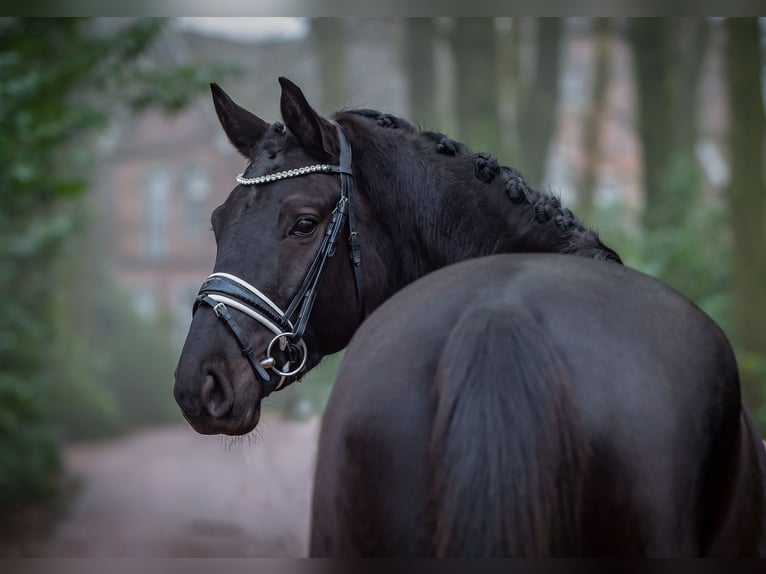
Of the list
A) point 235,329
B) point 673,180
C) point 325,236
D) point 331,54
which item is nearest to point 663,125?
point 673,180

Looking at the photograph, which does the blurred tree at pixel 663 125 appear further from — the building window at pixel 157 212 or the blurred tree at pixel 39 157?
the building window at pixel 157 212

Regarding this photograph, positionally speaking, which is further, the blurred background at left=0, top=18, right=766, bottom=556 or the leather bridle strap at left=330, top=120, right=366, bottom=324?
the blurred background at left=0, top=18, right=766, bottom=556

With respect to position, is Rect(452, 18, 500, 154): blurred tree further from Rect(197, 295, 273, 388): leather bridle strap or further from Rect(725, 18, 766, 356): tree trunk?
Rect(197, 295, 273, 388): leather bridle strap

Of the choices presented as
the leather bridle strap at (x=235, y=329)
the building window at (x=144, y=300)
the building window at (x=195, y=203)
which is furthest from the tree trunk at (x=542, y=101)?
the leather bridle strap at (x=235, y=329)

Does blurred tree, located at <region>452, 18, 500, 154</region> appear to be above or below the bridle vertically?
above

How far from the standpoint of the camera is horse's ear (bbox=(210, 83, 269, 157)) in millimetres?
1888

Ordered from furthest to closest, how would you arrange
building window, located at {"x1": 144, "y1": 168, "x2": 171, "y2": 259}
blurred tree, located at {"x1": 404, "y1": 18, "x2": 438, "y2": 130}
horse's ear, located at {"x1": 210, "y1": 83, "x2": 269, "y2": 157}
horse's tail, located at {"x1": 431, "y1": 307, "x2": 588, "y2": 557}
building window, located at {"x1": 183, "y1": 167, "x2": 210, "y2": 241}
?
building window, located at {"x1": 144, "y1": 168, "x2": 171, "y2": 259} → building window, located at {"x1": 183, "y1": 167, "x2": 210, "y2": 241} → blurred tree, located at {"x1": 404, "y1": 18, "x2": 438, "y2": 130} → horse's ear, located at {"x1": 210, "y1": 83, "x2": 269, "y2": 157} → horse's tail, located at {"x1": 431, "y1": 307, "x2": 588, "y2": 557}

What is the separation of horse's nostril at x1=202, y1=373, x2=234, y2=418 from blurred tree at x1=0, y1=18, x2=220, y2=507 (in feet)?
10.2

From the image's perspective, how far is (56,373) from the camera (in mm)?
8648

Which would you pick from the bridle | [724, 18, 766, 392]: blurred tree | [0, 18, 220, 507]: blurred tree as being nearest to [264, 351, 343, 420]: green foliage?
[0, 18, 220, 507]: blurred tree

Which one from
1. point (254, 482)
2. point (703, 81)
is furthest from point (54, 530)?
point (703, 81)

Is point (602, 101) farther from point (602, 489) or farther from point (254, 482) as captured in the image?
point (602, 489)

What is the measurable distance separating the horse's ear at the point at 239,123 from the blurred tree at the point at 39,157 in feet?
8.65

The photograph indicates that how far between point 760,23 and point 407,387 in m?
6.06
